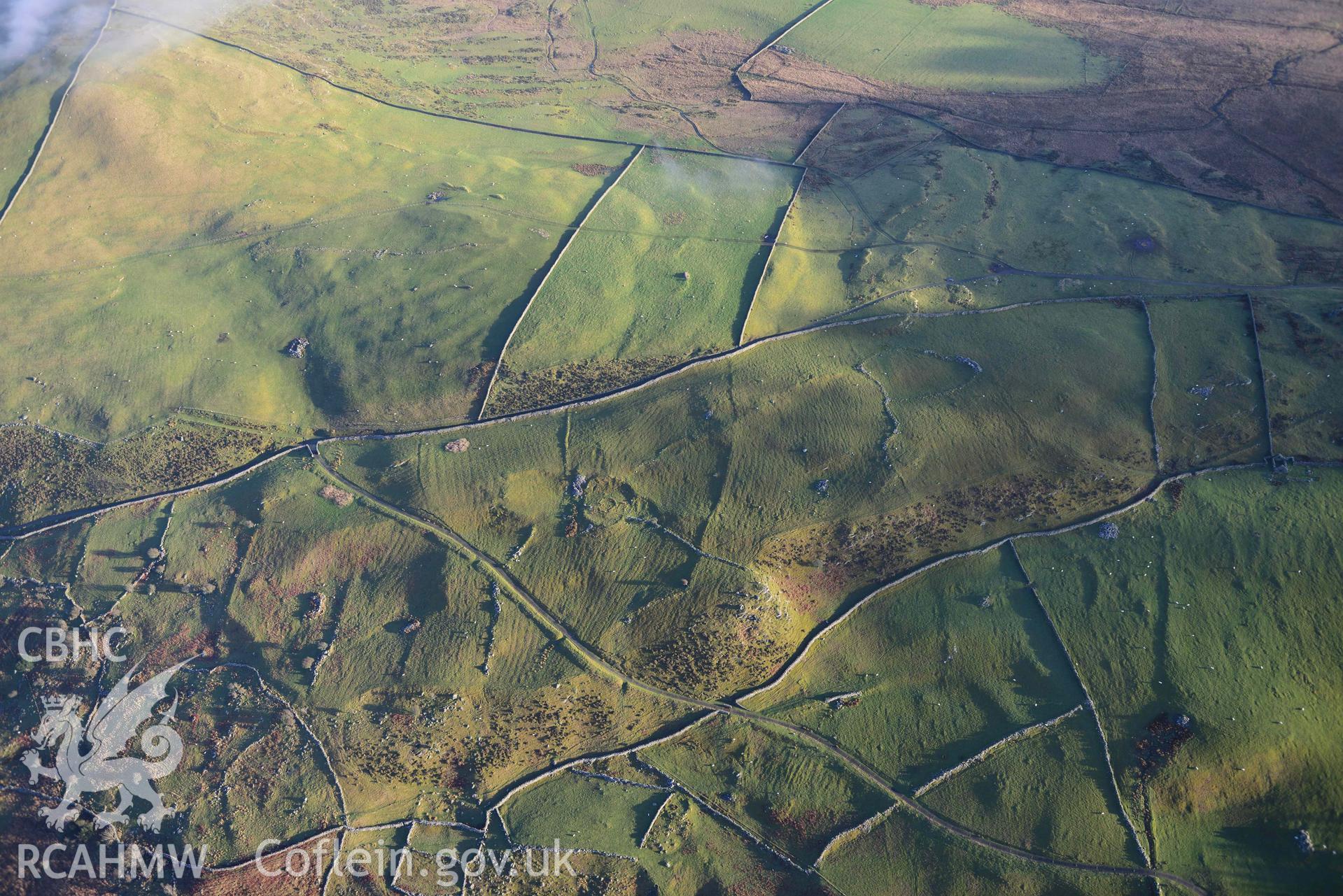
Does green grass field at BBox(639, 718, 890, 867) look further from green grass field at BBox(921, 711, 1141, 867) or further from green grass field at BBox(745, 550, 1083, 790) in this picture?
green grass field at BBox(921, 711, 1141, 867)

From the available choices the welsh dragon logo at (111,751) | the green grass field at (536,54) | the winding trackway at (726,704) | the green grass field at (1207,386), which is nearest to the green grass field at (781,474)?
the winding trackway at (726,704)

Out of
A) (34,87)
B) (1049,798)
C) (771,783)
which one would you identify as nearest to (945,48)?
(1049,798)

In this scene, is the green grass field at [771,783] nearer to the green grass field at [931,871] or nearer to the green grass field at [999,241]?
the green grass field at [931,871]

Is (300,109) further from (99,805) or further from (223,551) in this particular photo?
(99,805)

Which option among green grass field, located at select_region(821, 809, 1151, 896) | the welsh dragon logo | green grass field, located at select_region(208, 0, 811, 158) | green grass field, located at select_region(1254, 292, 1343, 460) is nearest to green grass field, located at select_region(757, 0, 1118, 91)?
green grass field, located at select_region(208, 0, 811, 158)

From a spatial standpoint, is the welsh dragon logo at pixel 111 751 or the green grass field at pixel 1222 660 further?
the welsh dragon logo at pixel 111 751

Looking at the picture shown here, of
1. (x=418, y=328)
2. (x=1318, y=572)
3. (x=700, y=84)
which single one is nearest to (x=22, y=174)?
(x=418, y=328)
